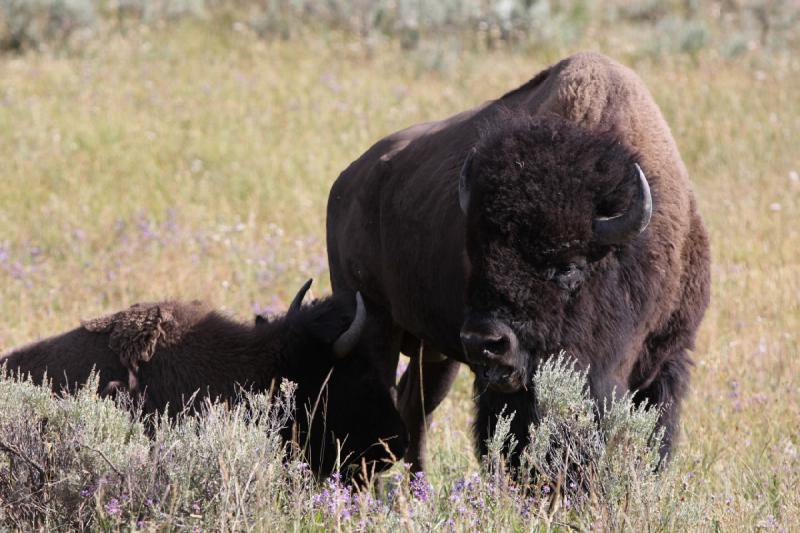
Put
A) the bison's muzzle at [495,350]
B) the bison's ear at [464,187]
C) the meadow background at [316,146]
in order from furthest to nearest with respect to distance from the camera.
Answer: the meadow background at [316,146]
the bison's ear at [464,187]
the bison's muzzle at [495,350]

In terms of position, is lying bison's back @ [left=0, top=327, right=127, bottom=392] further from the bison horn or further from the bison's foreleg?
the bison's foreleg

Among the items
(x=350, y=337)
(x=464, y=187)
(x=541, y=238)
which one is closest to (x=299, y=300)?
(x=350, y=337)

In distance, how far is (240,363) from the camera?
5824 millimetres

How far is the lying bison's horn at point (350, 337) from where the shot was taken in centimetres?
589

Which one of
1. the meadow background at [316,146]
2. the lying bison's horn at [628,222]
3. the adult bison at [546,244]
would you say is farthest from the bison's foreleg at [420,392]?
the lying bison's horn at [628,222]

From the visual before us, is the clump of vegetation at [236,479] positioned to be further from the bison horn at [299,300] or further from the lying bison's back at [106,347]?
the bison horn at [299,300]

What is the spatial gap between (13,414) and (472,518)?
6.06ft

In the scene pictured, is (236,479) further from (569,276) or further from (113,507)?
(569,276)

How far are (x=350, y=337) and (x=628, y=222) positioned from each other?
5.65 feet

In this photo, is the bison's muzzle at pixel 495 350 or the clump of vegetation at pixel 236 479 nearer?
the clump of vegetation at pixel 236 479

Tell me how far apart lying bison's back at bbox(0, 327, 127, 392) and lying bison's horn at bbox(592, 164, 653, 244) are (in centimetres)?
248

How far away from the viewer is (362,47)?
56.3 feet

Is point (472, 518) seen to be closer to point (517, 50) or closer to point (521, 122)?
point (521, 122)

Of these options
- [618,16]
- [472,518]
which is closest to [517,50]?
[618,16]
